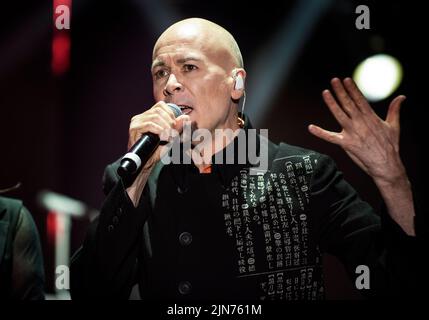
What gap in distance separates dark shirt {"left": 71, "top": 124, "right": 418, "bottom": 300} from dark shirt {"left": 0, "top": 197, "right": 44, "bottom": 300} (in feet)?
1.15

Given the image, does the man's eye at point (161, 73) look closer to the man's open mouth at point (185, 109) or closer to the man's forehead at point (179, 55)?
the man's forehead at point (179, 55)

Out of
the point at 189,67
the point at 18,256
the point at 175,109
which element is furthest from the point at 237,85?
the point at 18,256

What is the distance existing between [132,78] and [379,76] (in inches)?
55.0

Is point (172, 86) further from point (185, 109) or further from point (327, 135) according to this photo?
point (327, 135)

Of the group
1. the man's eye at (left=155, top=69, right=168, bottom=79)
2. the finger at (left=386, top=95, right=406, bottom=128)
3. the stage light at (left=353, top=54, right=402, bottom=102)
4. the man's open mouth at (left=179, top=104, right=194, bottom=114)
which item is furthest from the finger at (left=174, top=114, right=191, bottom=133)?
the stage light at (left=353, top=54, right=402, bottom=102)

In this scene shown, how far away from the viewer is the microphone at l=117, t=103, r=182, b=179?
1.22 meters

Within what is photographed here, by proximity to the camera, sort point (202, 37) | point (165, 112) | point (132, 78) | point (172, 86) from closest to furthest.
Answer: point (165, 112) < point (172, 86) < point (202, 37) < point (132, 78)

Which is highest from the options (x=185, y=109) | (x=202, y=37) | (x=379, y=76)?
(x=379, y=76)

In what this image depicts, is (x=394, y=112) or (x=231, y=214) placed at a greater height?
(x=394, y=112)

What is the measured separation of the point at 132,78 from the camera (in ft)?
8.88

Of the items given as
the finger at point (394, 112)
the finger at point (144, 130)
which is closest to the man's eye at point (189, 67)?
the finger at point (144, 130)

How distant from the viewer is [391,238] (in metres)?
1.40

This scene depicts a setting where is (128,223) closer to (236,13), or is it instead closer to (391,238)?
(391,238)
